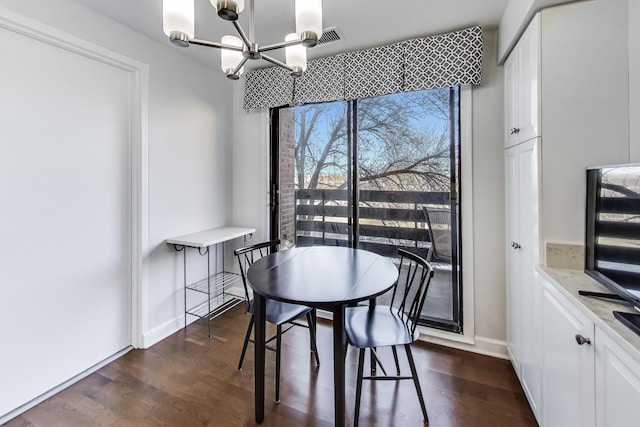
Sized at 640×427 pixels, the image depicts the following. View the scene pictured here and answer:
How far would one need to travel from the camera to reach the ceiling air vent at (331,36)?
7.28ft

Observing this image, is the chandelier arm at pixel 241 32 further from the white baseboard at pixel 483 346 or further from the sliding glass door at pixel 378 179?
the white baseboard at pixel 483 346

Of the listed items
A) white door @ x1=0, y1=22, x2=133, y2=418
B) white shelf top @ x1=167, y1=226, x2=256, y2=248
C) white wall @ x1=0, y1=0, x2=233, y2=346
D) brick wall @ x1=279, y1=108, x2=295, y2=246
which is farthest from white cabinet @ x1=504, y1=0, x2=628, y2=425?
white door @ x1=0, y1=22, x2=133, y2=418

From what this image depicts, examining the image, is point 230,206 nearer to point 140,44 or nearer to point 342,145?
point 342,145

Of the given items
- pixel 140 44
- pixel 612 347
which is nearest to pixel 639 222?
pixel 612 347

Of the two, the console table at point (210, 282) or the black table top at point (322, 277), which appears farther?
the console table at point (210, 282)

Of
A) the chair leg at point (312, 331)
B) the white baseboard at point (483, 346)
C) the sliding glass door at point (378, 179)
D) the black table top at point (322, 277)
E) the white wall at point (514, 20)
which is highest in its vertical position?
the white wall at point (514, 20)

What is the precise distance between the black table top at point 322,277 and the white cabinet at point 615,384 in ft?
2.61

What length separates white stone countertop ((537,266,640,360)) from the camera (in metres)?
0.87

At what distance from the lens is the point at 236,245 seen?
324 cm

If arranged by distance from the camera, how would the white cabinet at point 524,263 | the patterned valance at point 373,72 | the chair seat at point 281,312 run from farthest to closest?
the patterned valance at point 373,72, the chair seat at point 281,312, the white cabinet at point 524,263

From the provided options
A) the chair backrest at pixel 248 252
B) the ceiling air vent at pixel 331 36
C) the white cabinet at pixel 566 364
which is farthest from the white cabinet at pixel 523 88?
the chair backrest at pixel 248 252

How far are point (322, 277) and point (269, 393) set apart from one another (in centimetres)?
86

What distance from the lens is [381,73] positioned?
2414 millimetres

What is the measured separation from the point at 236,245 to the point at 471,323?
235 centimetres
